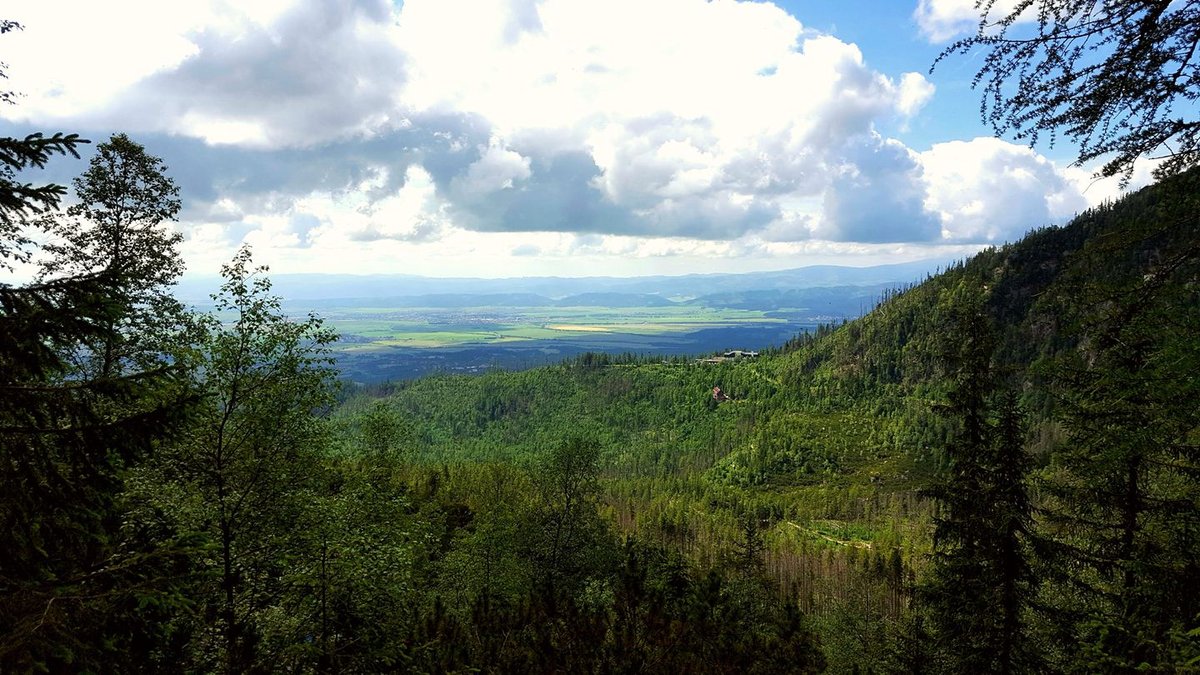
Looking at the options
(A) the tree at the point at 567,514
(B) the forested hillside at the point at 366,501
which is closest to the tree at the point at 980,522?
(B) the forested hillside at the point at 366,501

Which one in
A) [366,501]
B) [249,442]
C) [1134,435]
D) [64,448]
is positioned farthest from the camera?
[366,501]

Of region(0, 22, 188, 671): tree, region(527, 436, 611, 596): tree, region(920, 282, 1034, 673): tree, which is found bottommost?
region(527, 436, 611, 596): tree

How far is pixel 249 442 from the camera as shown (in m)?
14.0

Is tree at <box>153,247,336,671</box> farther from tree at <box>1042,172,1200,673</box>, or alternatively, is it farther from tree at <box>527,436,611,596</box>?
tree at <box>527,436,611,596</box>

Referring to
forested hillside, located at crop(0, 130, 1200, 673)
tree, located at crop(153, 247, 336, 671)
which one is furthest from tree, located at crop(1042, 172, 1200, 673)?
tree, located at crop(153, 247, 336, 671)

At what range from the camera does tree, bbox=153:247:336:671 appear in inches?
517

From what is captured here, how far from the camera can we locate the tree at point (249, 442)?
1312 centimetres

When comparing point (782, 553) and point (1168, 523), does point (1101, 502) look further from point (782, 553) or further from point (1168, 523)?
point (782, 553)

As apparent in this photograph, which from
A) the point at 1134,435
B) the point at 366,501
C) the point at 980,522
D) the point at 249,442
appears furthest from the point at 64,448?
the point at 980,522

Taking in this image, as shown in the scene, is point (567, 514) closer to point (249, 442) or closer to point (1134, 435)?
point (249, 442)

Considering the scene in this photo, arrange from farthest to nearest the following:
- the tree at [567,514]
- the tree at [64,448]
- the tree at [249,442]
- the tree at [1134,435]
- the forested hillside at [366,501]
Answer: the tree at [567,514] → the tree at [249,442] → the tree at [1134,435] → the forested hillside at [366,501] → the tree at [64,448]

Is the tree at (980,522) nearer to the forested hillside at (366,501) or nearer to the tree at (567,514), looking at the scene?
the forested hillside at (366,501)

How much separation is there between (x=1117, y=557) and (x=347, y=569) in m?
19.3

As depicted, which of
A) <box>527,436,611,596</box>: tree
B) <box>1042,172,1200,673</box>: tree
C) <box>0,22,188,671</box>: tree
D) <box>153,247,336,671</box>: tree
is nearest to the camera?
<box>0,22,188,671</box>: tree
